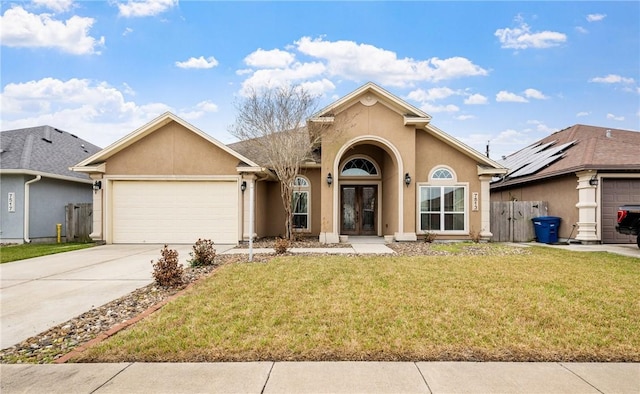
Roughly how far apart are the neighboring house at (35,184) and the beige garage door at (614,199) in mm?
21384

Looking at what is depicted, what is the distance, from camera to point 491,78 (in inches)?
755

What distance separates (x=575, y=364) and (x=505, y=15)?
1569 centimetres

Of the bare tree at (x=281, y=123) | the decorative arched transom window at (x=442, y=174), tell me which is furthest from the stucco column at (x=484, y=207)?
the bare tree at (x=281, y=123)

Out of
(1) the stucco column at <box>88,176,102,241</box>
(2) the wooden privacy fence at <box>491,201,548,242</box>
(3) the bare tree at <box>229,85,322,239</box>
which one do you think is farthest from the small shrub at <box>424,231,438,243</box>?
(1) the stucco column at <box>88,176,102,241</box>

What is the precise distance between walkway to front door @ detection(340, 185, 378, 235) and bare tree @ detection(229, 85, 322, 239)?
12.4ft

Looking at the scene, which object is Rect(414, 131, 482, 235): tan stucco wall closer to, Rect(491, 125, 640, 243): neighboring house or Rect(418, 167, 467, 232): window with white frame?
Rect(418, 167, 467, 232): window with white frame

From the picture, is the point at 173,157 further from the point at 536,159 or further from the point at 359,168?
the point at 536,159

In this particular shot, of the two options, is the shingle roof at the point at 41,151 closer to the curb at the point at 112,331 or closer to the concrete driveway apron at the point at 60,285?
the concrete driveway apron at the point at 60,285

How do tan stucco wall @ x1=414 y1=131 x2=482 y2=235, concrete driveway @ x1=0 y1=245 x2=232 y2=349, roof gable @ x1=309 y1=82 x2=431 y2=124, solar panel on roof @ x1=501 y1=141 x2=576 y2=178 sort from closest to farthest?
concrete driveway @ x1=0 y1=245 x2=232 y2=349
roof gable @ x1=309 y1=82 x2=431 y2=124
tan stucco wall @ x1=414 y1=131 x2=482 y2=235
solar panel on roof @ x1=501 y1=141 x2=576 y2=178

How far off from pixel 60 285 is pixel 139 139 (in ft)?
25.5

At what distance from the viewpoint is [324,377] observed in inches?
121

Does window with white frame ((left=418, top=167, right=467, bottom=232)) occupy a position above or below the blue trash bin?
above

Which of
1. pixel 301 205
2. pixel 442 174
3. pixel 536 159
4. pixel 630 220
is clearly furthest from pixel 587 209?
pixel 301 205

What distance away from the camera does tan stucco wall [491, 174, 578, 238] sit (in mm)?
13430
